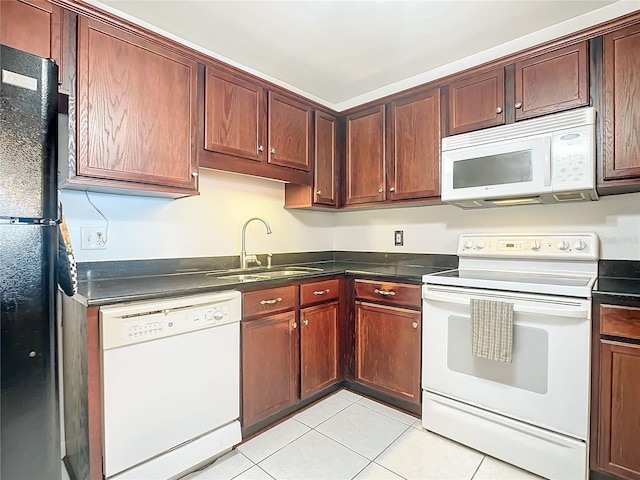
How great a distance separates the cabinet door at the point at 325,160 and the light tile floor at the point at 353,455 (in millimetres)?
1535

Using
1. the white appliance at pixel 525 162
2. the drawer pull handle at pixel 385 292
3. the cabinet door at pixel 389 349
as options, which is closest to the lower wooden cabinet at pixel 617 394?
the white appliance at pixel 525 162

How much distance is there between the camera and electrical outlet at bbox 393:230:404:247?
2.71 m

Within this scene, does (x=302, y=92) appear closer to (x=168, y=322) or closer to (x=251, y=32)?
(x=251, y=32)

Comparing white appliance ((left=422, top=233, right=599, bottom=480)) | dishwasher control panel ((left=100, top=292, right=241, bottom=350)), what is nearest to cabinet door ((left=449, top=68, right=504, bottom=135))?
white appliance ((left=422, top=233, right=599, bottom=480))

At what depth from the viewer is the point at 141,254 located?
1950mm

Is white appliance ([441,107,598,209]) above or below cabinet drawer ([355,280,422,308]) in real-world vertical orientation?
above

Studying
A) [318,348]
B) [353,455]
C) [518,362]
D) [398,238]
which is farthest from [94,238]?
[518,362]

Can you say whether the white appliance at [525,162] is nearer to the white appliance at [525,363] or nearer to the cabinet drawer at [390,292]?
the white appliance at [525,363]

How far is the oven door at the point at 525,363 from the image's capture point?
A: 1.48 metres

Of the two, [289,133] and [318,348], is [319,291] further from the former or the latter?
[289,133]

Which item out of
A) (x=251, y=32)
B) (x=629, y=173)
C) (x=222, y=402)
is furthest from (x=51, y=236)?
(x=629, y=173)

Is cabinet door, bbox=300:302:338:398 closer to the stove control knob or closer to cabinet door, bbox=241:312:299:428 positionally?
cabinet door, bbox=241:312:299:428

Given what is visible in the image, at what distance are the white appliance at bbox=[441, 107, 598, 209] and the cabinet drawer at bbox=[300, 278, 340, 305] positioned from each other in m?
0.92

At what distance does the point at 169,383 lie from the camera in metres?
1.48
